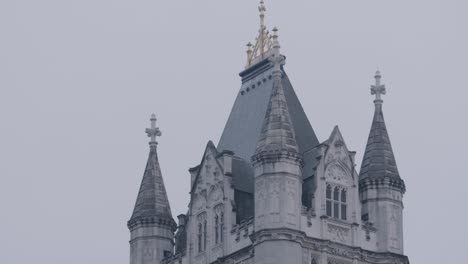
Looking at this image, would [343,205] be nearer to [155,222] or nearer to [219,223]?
[219,223]

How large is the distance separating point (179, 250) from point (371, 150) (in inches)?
417

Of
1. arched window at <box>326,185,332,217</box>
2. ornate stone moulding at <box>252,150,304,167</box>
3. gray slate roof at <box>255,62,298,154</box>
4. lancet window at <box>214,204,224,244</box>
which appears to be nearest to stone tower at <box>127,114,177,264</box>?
lancet window at <box>214,204,224,244</box>

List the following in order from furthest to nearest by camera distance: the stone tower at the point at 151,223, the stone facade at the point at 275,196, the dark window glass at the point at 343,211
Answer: the stone tower at the point at 151,223
the dark window glass at the point at 343,211
the stone facade at the point at 275,196

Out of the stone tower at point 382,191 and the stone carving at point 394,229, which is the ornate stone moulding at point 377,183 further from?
the stone carving at point 394,229

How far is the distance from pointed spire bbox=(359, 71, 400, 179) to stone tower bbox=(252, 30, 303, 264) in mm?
5031

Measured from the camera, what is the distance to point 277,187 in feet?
304

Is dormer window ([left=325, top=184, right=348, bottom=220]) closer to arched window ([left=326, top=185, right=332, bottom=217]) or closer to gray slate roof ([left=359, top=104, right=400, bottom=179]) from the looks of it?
arched window ([left=326, top=185, right=332, bottom=217])

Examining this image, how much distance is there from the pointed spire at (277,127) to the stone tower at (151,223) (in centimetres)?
872

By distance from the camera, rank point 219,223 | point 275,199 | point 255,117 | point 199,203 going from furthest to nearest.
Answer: point 255,117
point 199,203
point 219,223
point 275,199

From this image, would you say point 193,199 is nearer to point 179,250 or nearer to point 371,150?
point 179,250

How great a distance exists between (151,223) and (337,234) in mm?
10702

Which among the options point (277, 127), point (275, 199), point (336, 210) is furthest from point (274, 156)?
point (336, 210)

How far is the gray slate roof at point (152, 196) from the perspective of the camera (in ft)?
331

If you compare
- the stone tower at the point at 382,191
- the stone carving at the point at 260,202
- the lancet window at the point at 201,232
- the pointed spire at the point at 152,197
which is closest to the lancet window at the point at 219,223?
the lancet window at the point at 201,232
